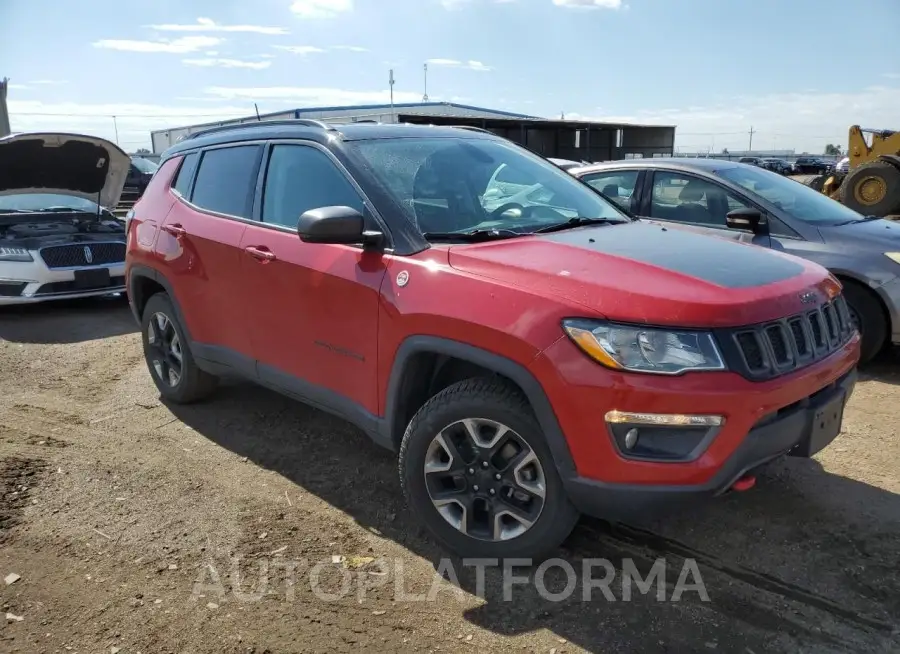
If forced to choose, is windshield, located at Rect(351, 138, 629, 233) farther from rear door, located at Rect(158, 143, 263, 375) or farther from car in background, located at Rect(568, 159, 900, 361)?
car in background, located at Rect(568, 159, 900, 361)

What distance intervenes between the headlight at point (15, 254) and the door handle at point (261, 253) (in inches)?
199

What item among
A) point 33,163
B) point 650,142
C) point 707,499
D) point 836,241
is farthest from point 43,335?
point 650,142

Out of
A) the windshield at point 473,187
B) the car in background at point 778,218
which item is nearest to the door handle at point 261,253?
the windshield at point 473,187

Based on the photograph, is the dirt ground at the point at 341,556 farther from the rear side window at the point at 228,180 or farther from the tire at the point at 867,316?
the rear side window at the point at 228,180

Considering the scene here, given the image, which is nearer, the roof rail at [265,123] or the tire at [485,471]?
the tire at [485,471]

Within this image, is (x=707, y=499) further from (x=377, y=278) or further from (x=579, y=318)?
(x=377, y=278)

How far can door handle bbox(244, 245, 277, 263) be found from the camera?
12.1 ft

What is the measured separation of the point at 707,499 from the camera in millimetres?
2520

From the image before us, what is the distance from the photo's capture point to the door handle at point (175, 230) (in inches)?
174

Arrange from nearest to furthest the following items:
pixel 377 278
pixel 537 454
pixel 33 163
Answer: pixel 537 454 → pixel 377 278 → pixel 33 163

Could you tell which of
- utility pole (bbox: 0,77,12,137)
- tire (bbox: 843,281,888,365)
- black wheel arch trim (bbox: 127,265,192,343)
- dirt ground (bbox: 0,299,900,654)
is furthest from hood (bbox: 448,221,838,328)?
utility pole (bbox: 0,77,12,137)

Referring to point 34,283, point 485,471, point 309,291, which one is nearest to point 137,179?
point 34,283

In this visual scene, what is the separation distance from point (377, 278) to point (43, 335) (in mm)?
5417

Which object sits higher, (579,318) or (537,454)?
(579,318)
